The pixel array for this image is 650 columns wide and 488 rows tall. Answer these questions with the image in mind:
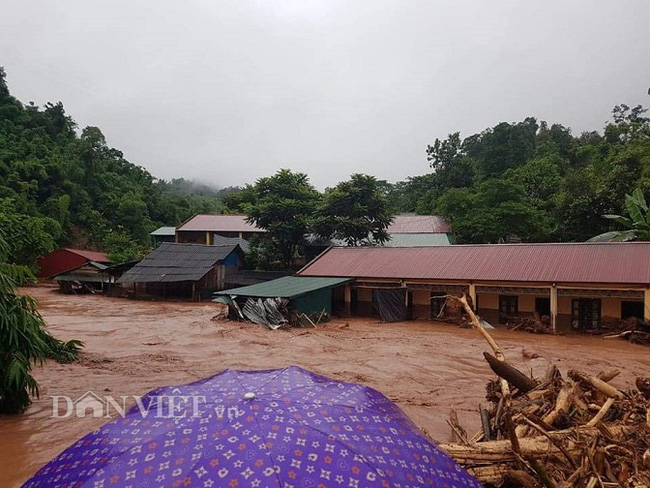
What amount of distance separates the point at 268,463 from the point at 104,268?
30.8 metres

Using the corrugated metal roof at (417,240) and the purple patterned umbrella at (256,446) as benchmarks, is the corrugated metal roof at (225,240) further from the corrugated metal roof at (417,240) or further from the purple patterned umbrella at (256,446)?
the purple patterned umbrella at (256,446)

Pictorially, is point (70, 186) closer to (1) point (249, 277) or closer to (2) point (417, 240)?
(1) point (249, 277)

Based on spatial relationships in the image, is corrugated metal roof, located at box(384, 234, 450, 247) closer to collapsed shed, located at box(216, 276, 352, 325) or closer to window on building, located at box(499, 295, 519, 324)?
collapsed shed, located at box(216, 276, 352, 325)

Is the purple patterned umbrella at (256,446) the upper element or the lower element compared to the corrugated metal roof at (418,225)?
lower

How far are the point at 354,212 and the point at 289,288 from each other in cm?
1064

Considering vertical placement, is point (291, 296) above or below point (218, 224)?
below

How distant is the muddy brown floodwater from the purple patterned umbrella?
150 inches

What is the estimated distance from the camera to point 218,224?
39.4 m

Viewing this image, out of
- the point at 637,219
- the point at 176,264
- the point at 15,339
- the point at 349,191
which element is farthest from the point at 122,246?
the point at 637,219

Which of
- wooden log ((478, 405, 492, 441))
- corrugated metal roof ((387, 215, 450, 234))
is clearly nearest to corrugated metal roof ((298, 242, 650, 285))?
corrugated metal roof ((387, 215, 450, 234))

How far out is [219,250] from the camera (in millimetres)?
29078

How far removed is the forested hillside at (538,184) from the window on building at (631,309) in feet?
35.0

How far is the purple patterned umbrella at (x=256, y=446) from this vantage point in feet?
6.14

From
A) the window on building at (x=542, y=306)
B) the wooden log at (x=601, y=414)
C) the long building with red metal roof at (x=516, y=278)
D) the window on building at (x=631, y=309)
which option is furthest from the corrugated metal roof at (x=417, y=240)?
the wooden log at (x=601, y=414)
